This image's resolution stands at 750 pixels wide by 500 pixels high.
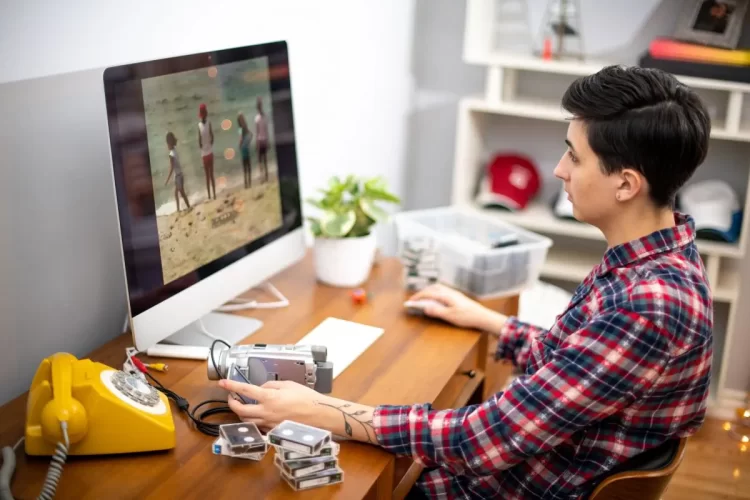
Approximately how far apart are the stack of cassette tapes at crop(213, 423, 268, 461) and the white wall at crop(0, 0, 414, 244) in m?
0.66

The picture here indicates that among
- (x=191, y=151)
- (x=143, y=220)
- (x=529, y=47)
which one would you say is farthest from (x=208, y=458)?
(x=529, y=47)

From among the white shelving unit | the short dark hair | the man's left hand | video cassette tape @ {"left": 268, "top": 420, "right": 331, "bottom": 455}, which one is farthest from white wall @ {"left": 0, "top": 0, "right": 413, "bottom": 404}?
the white shelving unit

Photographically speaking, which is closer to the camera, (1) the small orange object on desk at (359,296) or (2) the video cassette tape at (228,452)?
(2) the video cassette tape at (228,452)

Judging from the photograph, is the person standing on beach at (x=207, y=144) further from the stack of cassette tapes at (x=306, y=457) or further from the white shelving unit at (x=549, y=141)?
the white shelving unit at (x=549, y=141)

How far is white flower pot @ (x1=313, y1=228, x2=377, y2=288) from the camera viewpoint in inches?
74.5

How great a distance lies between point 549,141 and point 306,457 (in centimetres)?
213

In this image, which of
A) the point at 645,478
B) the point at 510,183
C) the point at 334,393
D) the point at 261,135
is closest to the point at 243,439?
the point at 334,393

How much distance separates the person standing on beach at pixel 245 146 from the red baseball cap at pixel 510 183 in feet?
4.72

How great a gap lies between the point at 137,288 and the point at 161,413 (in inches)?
8.7

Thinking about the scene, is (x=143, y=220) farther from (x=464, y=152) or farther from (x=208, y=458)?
(x=464, y=152)

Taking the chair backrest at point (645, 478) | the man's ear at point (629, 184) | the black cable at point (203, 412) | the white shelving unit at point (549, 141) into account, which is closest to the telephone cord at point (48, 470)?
the black cable at point (203, 412)

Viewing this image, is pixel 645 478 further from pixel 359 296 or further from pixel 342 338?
pixel 359 296

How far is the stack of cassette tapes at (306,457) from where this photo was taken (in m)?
1.18

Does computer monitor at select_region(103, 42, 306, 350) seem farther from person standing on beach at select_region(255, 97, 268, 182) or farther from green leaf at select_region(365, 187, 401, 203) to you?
green leaf at select_region(365, 187, 401, 203)
